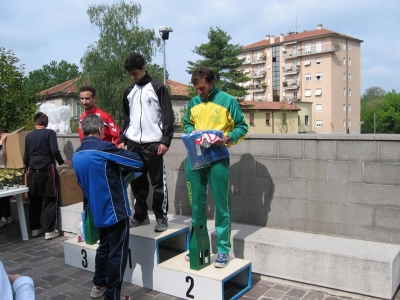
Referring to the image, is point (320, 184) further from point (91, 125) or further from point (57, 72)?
point (57, 72)

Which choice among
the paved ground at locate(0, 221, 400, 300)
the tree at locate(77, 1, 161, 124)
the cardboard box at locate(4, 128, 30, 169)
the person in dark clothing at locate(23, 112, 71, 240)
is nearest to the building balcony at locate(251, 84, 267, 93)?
the tree at locate(77, 1, 161, 124)

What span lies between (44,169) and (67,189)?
55 centimetres

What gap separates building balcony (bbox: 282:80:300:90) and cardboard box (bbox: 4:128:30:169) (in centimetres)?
8703

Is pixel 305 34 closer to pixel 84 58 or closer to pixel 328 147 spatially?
pixel 84 58

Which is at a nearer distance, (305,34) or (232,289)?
(232,289)

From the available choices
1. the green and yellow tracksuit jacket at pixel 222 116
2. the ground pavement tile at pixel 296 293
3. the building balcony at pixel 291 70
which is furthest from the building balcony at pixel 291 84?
the ground pavement tile at pixel 296 293

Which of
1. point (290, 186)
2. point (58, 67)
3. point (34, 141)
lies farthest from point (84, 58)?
point (58, 67)

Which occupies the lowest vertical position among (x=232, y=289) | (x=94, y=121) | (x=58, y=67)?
(x=232, y=289)

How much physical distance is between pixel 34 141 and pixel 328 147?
427 centimetres

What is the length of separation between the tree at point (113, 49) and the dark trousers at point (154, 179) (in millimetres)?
31178

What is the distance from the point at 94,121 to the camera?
11.8 ft

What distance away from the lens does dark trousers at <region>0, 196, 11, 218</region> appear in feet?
22.5

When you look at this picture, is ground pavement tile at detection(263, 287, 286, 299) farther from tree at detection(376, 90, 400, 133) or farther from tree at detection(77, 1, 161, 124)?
tree at detection(376, 90, 400, 133)

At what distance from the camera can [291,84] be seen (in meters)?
90.9
